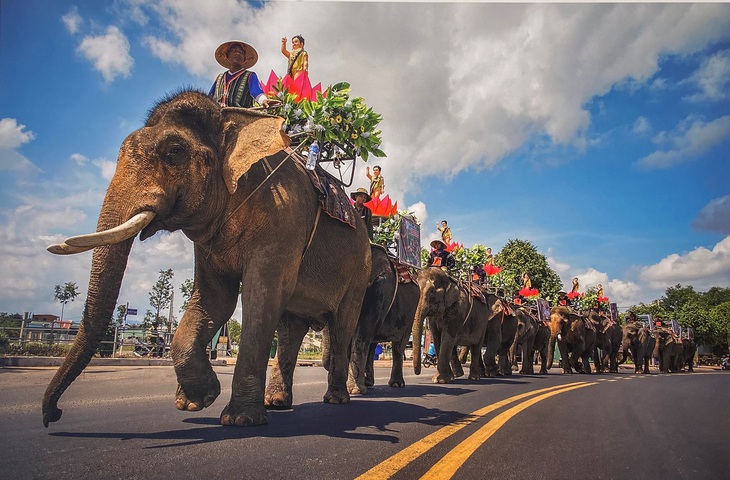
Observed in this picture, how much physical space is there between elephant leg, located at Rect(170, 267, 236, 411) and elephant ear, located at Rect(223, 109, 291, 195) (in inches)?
46.5

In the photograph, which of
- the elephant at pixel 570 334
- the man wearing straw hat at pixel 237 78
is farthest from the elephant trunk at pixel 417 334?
the elephant at pixel 570 334

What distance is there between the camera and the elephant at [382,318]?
767cm

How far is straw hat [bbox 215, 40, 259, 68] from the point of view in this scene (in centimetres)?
569

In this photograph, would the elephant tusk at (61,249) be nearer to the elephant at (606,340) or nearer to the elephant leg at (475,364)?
the elephant leg at (475,364)

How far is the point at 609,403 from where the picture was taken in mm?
7551

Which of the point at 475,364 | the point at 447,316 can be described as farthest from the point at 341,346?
the point at 475,364

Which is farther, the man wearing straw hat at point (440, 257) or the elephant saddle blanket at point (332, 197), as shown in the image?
the man wearing straw hat at point (440, 257)

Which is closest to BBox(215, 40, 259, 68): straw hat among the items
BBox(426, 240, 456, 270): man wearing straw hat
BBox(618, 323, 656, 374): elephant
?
BBox(426, 240, 456, 270): man wearing straw hat

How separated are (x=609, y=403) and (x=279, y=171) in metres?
6.28

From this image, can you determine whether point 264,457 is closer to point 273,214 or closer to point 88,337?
point 88,337

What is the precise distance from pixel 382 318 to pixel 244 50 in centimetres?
472

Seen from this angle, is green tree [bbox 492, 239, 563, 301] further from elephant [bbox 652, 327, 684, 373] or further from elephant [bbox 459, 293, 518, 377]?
elephant [bbox 459, 293, 518, 377]

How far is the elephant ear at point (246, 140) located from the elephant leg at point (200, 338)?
118cm

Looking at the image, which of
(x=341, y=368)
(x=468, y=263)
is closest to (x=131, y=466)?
(x=341, y=368)
